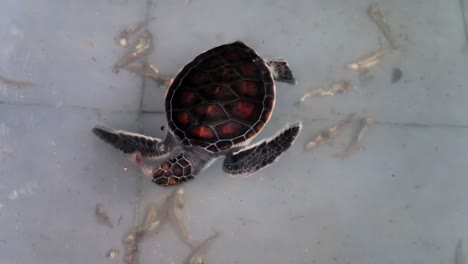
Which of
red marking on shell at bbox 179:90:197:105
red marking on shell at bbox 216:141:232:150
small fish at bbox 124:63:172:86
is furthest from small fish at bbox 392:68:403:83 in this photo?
small fish at bbox 124:63:172:86

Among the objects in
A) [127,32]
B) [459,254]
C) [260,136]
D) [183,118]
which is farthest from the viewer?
[127,32]

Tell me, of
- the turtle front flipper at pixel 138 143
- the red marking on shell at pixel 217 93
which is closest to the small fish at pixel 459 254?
the red marking on shell at pixel 217 93

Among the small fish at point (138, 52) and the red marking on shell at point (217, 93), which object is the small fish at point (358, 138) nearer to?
the red marking on shell at point (217, 93)

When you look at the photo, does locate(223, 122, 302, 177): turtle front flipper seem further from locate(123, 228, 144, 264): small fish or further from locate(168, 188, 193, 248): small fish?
locate(123, 228, 144, 264): small fish

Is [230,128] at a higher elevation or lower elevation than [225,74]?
lower

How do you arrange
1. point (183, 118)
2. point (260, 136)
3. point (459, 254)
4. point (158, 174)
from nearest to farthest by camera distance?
point (158, 174), point (183, 118), point (459, 254), point (260, 136)

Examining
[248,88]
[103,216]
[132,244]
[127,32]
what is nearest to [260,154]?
[248,88]

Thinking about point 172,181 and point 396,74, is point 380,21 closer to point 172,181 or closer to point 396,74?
point 396,74
